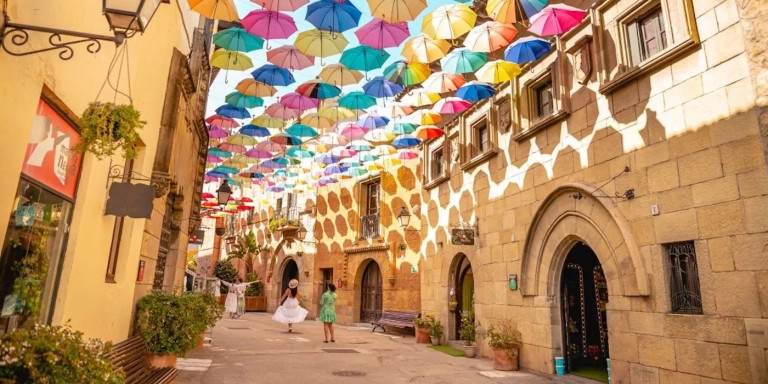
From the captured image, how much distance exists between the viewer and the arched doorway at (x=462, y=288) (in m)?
12.2

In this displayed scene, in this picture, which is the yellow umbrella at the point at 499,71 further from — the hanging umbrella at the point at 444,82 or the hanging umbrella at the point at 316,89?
the hanging umbrella at the point at 316,89

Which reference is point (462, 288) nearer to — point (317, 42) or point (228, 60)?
point (317, 42)

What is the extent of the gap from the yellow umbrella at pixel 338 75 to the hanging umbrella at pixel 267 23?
2.21 metres

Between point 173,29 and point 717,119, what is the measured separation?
27.5 feet

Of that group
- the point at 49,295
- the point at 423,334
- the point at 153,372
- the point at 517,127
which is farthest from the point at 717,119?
the point at 423,334

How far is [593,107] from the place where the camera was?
7.70 meters

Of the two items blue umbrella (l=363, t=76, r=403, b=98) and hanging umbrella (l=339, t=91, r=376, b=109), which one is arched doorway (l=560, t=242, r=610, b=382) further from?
hanging umbrella (l=339, t=91, r=376, b=109)

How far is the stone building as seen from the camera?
5.26 meters

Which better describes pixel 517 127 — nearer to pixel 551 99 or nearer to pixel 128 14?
pixel 551 99

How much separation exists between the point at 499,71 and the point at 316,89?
415 cm

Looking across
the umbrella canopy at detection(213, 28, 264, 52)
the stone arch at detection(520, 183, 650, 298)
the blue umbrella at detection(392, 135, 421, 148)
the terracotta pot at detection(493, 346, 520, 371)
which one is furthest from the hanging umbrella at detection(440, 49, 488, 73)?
the terracotta pot at detection(493, 346, 520, 371)

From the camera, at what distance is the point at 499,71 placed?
904 cm

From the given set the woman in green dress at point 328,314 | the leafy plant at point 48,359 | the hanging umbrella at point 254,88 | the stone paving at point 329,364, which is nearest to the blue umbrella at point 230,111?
the hanging umbrella at point 254,88

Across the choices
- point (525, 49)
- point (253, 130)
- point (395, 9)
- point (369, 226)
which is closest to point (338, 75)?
point (395, 9)
